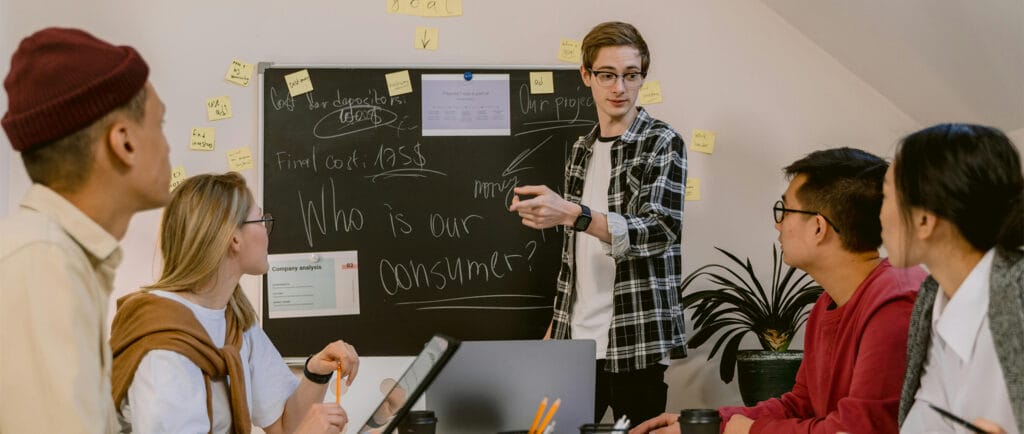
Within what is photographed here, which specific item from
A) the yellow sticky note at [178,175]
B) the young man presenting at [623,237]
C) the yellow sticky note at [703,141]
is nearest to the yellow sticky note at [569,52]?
the yellow sticky note at [703,141]

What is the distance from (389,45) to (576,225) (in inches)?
54.3

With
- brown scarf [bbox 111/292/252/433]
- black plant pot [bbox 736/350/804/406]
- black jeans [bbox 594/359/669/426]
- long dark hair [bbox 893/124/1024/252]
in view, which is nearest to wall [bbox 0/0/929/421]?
black plant pot [bbox 736/350/804/406]

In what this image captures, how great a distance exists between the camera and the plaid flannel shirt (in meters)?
2.60

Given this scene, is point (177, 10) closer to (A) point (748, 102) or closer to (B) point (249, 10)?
(B) point (249, 10)

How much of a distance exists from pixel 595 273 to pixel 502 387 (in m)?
1.10

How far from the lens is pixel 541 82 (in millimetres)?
3510

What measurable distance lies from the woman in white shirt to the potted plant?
1405mm

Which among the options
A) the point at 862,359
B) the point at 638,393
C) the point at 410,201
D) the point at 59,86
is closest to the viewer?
the point at 59,86

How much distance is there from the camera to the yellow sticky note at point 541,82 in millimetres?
3508

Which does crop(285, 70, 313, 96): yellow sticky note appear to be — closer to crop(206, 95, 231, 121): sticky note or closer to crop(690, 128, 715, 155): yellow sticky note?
crop(206, 95, 231, 121): sticky note

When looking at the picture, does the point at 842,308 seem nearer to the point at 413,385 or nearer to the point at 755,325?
the point at 413,385

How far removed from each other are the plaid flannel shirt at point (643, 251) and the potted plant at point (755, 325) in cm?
29

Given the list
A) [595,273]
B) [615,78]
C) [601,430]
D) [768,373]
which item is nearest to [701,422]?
[601,430]

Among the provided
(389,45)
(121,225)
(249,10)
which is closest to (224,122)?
(249,10)
